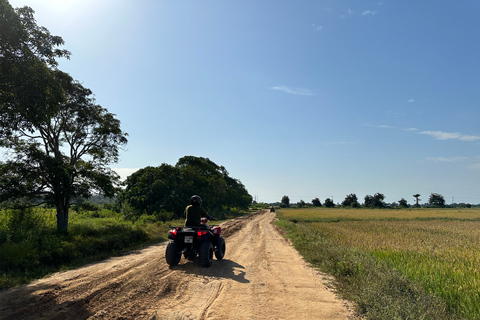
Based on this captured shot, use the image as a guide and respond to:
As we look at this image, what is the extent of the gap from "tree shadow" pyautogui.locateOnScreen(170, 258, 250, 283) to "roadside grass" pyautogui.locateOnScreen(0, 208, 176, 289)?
3.34 m

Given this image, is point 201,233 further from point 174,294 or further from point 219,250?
A: point 174,294

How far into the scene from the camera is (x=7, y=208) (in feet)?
39.3

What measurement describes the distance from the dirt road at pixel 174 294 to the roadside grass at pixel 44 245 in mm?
1114

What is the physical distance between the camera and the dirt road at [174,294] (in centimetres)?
423

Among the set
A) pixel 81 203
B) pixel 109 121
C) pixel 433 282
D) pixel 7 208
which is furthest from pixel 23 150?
pixel 433 282

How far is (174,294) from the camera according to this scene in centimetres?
523

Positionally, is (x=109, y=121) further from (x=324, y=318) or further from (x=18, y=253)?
(x=324, y=318)

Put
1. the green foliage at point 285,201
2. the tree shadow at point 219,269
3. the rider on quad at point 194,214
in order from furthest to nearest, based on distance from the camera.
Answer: the green foliage at point 285,201
the rider on quad at point 194,214
the tree shadow at point 219,269

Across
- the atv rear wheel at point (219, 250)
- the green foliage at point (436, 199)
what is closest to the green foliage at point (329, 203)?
the green foliage at point (436, 199)

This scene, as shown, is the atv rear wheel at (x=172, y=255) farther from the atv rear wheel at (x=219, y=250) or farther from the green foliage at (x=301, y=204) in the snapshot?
the green foliage at (x=301, y=204)

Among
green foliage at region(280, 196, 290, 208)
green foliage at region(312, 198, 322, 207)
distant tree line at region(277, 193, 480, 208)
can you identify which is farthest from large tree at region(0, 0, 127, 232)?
green foliage at region(312, 198, 322, 207)

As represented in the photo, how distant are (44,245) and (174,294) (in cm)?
615

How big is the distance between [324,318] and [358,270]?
3.22 m

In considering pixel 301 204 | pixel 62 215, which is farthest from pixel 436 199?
pixel 62 215
